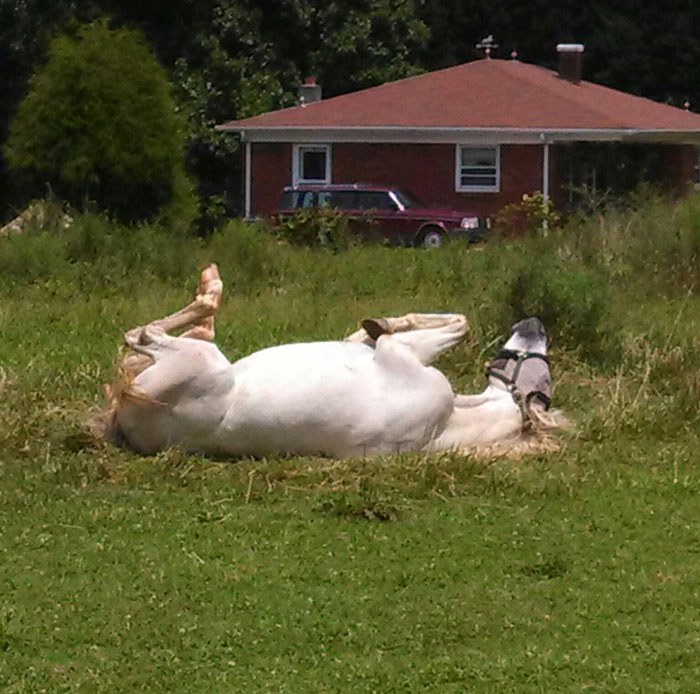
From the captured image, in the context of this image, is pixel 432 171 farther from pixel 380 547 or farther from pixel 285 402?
pixel 380 547

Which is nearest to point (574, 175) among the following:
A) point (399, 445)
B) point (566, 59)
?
point (566, 59)

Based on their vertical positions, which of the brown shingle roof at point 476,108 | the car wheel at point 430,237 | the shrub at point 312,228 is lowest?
the car wheel at point 430,237

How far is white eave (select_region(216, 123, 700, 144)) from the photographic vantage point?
1390 inches

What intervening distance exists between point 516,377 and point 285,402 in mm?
1460

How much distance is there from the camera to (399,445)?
7.72 meters

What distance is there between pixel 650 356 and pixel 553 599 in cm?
450

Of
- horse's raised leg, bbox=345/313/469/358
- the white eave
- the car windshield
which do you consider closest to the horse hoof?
horse's raised leg, bbox=345/313/469/358

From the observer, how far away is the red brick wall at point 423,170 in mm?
36406

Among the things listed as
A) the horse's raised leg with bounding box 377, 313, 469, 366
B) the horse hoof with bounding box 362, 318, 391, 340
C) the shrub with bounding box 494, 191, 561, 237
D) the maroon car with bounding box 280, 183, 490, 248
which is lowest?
the maroon car with bounding box 280, 183, 490, 248

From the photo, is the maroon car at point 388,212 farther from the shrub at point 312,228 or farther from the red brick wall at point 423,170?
the shrub at point 312,228

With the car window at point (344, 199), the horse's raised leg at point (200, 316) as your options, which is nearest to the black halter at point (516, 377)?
the horse's raised leg at point (200, 316)

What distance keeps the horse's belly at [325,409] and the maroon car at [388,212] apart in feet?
77.3

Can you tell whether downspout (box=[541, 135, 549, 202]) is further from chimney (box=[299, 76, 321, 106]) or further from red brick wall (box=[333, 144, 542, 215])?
chimney (box=[299, 76, 321, 106])

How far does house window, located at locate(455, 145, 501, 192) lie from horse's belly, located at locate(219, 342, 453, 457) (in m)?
29.3
